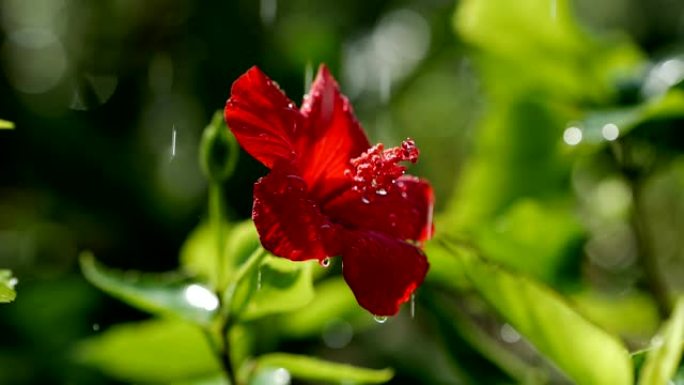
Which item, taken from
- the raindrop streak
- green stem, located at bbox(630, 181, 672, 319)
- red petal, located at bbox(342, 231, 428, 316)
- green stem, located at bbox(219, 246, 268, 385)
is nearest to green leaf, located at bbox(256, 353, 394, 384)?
green stem, located at bbox(219, 246, 268, 385)

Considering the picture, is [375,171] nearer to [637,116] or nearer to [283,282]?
[283,282]

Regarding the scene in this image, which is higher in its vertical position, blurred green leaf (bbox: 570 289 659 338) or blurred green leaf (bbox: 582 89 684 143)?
blurred green leaf (bbox: 582 89 684 143)

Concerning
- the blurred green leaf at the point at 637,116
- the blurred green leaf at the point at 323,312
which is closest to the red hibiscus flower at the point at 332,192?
the blurred green leaf at the point at 637,116

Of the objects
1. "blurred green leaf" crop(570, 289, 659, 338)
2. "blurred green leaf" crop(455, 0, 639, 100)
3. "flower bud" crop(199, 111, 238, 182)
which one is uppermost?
"blurred green leaf" crop(455, 0, 639, 100)

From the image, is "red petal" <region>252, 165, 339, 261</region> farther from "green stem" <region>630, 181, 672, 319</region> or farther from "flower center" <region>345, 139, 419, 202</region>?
"green stem" <region>630, 181, 672, 319</region>

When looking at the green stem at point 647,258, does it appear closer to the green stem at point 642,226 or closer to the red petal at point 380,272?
the green stem at point 642,226

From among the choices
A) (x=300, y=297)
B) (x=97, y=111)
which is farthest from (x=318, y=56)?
(x=300, y=297)
